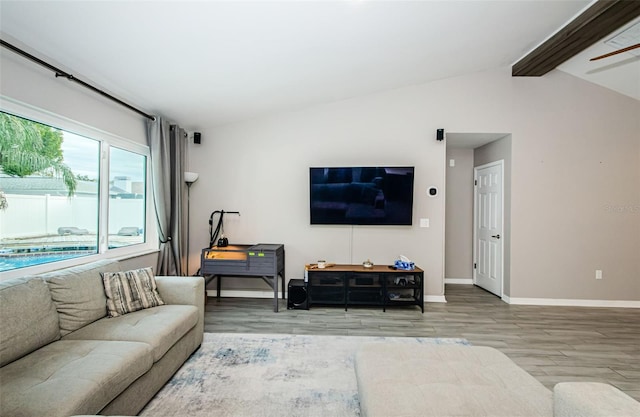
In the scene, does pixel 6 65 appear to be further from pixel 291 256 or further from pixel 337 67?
pixel 291 256

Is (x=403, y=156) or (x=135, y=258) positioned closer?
(x=135, y=258)

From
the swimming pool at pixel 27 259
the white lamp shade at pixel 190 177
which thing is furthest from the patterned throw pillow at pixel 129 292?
the white lamp shade at pixel 190 177

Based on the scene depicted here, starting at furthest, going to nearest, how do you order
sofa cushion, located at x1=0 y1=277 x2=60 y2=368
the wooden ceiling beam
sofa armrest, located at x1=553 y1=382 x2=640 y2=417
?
the wooden ceiling beam < sofa cushion, located at x1=0 y1=277 x2=60 y2=368 < sofa armrest, located at x1=553 y1=382 x2=640 y2=417

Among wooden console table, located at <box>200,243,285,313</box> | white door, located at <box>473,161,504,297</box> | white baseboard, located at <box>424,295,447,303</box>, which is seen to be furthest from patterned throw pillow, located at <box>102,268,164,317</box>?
white door, located at <box>473,161,504,297</box>

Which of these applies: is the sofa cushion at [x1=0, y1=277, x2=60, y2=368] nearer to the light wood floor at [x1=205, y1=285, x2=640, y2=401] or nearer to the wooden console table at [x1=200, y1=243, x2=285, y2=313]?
the light wood floor at [x1=205, y1=285, x2=640, y2=401]

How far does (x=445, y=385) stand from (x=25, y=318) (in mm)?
2342

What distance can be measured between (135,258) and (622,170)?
21.0ft

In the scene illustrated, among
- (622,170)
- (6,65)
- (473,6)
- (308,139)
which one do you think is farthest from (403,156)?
(6,65)

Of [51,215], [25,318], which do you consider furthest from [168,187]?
[25,318]

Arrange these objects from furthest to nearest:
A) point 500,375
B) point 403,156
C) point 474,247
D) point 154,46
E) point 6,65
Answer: point 474,247 → point 403,156 → point 154,46 → point 6,65 → point 500,375

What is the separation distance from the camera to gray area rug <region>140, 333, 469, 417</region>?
1.88 metres

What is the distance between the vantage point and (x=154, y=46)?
236 cm

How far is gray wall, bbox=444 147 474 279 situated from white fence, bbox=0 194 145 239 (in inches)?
195

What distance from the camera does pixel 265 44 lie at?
8.63 ft
